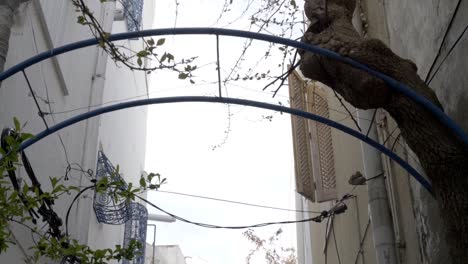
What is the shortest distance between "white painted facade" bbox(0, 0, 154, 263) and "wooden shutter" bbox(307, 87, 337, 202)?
318 centimetres

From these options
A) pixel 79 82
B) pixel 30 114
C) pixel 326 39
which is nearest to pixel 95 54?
pixel 79 82

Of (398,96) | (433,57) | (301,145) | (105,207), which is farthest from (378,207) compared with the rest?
(105,207)

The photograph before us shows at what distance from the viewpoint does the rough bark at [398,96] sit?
3963mm

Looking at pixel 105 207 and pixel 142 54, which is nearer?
pixel 142 54

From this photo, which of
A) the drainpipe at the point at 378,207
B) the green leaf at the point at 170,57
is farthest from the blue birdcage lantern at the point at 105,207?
the green leaf at the point at 170,57

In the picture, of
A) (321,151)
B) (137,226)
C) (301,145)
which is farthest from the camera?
(137,226)

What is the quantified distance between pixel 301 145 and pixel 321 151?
12.8 inches

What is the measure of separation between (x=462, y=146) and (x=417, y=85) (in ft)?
1.89

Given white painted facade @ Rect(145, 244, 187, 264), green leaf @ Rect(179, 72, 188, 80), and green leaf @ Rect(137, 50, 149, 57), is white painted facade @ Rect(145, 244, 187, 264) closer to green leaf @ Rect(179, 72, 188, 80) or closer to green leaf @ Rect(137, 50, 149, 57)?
green leaf @ Rect(179, 72, 188, 80)

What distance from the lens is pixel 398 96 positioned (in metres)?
4.36

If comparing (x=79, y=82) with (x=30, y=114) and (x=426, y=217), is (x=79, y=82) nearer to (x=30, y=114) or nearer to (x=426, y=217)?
(x=30, y=114)

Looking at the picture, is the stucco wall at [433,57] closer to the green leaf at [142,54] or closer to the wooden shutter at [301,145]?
the green leaf at [142,54]

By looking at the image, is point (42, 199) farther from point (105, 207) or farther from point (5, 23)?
point (105, 207)


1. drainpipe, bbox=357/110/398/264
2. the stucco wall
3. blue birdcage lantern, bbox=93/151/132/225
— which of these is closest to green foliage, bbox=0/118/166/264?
the stucco wall
